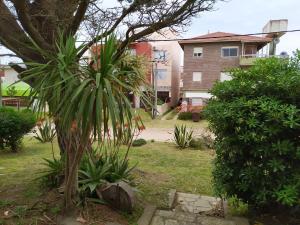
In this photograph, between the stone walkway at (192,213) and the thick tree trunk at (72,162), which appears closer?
the thick tree trunk at (72,162)

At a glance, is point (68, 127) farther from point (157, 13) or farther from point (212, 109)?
point (157, 13)

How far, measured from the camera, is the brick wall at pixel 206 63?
29203mm

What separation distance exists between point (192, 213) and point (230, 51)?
2663 cm

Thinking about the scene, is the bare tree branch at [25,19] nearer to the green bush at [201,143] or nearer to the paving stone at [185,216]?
the paving stone at [185,216]

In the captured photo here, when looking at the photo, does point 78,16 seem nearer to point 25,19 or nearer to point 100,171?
point 25,19

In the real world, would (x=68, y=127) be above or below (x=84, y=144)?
above

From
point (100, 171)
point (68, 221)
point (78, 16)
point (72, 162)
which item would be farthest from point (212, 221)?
point (78, 16)

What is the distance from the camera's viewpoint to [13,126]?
871 centimetres

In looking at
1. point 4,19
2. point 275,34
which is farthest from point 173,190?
point 275,34

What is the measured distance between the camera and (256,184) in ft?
11.9

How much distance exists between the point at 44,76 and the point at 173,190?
9.58 ft

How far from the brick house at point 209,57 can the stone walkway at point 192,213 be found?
77.5ft

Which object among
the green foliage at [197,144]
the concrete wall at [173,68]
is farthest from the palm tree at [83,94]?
the concrete wall at [173,68]

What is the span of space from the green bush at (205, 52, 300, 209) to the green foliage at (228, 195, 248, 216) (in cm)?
21
